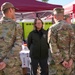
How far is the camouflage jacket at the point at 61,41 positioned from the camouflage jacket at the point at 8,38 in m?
0.52

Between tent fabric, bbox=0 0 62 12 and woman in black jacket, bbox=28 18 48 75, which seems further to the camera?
tent fabric, bbox=0 0 62 12

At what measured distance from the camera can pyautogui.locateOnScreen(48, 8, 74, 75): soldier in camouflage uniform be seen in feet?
10.9

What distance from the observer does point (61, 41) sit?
330 centimetres

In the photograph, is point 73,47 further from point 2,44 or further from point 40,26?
point 40,26

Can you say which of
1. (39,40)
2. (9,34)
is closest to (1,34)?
(9,34)

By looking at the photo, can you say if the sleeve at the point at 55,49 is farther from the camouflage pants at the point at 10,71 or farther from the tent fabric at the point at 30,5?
the tent fabric at the point at 30,5

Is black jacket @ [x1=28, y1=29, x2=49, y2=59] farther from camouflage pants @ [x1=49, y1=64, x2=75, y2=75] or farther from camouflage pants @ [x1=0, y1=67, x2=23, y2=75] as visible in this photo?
camouflage pants @ [x1=0, y1=67, x2=23, y2=75]

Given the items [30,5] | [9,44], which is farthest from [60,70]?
[30,5]

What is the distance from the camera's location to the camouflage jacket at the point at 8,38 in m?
3.09

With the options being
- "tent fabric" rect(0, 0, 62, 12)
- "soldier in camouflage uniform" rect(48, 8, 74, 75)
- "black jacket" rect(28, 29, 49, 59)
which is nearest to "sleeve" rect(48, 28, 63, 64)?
"soldier in camouflage uniform" rect(48, 8, 74, 75)

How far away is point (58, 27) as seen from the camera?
3.33m

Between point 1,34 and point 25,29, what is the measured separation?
3234mm

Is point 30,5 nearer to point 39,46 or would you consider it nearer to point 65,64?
point 39,46

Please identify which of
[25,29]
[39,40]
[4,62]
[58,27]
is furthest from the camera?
[25,29]
